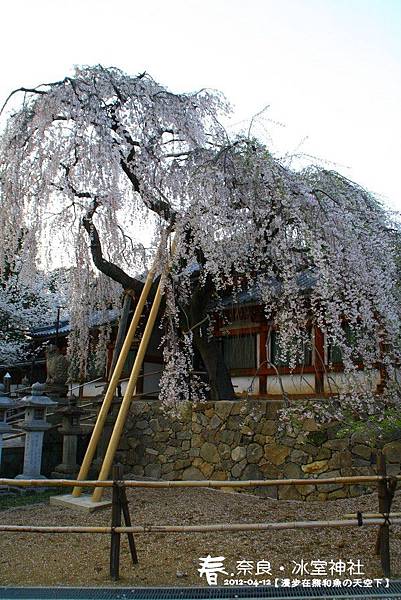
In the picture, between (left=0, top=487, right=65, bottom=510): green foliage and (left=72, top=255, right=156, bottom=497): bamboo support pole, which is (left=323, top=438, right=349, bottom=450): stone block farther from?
(left=0, top=487, right=65, bottom=510): green foliage

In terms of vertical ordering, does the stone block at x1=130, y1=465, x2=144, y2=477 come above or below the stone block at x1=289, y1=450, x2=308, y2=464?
below

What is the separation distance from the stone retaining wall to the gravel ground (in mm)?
406

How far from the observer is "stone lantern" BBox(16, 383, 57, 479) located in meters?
8.15

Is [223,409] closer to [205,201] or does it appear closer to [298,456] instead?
[298,456]

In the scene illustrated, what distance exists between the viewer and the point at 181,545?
4.86 metres

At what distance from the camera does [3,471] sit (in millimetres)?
8414

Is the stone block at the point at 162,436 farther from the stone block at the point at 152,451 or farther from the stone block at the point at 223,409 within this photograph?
the stone block at the point at 223,409

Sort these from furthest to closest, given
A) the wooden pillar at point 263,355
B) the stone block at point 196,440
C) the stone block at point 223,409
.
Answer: the wooden pillar at point 263,355
the stone block at point 196,440
the stone block at point 223,409

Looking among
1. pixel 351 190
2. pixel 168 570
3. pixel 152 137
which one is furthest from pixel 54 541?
pixel 351 190

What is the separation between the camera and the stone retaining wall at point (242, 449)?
6.64 m

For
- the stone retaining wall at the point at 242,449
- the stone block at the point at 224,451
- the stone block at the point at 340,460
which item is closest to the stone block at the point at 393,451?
the stone retaining wall at the point at 242,449

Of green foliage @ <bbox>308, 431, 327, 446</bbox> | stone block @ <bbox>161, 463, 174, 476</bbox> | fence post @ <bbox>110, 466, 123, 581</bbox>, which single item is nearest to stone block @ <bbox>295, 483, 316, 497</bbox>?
green foliage @ <bbox>308, 431, 327, 446</bbox>

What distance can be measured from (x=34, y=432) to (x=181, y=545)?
13.7 ft

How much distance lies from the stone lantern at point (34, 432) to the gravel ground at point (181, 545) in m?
1.31
